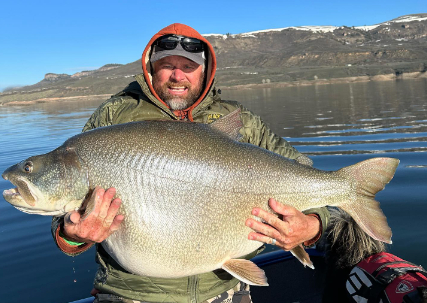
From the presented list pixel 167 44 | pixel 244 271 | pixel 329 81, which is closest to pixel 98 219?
pixel 244 271

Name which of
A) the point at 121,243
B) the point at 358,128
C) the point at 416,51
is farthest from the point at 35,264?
the point at 416,51

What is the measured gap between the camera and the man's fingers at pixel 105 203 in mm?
2312

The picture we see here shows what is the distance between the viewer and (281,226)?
262cm

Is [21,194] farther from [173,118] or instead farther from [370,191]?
[370,191]

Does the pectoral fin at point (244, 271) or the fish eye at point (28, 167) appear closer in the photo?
the fish eye at point (28, 167)

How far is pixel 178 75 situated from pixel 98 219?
145 cm

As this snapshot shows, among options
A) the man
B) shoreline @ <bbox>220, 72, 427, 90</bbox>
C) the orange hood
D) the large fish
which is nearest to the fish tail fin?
the large fish

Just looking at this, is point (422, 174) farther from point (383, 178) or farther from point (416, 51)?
point (416, 51)

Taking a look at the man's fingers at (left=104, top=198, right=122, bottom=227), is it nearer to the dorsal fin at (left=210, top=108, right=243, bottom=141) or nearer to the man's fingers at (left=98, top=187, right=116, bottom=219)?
the man's fingers at (left=98, top=187, right=116, bottom=219)

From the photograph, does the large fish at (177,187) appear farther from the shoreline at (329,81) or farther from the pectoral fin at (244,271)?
the shoreline at (329,81)

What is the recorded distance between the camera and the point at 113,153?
2.50m

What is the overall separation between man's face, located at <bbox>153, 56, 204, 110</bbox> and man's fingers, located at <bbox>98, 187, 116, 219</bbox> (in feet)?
3.71

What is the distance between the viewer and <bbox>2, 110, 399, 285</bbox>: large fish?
2430 millimetres

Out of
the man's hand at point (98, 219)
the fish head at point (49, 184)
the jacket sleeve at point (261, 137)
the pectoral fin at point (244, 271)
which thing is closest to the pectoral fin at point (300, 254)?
the pectoral fin at point (244, 271)
